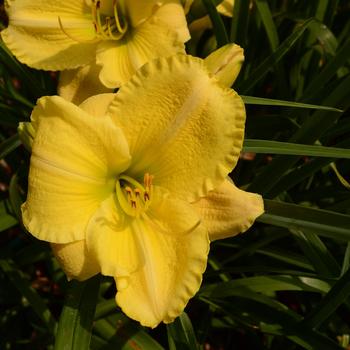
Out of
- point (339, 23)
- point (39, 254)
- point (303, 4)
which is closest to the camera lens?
point (39, 254)

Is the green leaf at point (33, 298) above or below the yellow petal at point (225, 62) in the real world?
below

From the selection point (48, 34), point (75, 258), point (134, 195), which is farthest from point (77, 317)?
point (48, 34)

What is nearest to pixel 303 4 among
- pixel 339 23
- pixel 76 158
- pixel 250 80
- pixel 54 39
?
pixel 339 23

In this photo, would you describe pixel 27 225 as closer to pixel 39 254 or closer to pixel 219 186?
pixel 219 186

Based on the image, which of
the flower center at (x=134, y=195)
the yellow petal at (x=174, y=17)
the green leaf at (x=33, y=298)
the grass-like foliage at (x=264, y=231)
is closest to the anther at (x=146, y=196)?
the flower center at (x=134, y=195)

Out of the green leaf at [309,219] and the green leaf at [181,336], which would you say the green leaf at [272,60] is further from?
the green leaf at [181,336]

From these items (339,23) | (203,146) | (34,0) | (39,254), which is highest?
(34,0)
